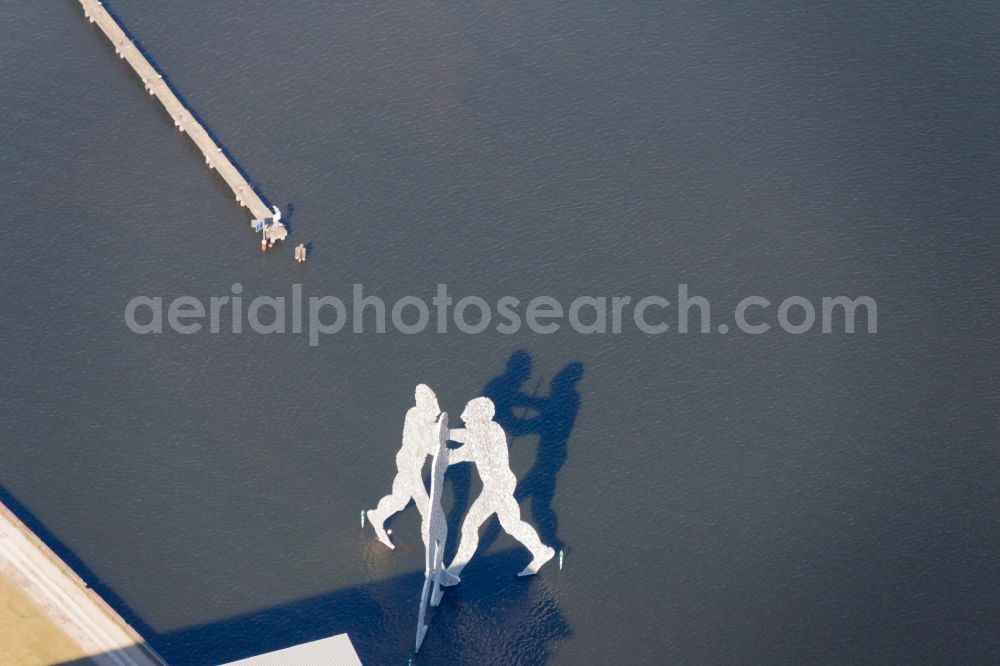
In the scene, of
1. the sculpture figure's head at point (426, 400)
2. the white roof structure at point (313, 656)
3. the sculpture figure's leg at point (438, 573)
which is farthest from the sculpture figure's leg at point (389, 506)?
the white roof structure at point (313, 656)

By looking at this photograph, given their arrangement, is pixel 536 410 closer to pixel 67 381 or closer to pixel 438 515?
pixel 438 515

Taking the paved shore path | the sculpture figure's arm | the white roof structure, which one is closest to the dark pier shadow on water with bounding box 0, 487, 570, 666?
the paved shore path

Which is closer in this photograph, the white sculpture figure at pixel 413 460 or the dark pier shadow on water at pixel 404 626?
the white sculpture figure at pixel 413 460

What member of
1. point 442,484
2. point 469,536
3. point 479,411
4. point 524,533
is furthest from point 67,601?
point 524,533

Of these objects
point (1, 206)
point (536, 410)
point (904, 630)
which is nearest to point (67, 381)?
point (1, 206)

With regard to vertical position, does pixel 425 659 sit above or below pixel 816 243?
below

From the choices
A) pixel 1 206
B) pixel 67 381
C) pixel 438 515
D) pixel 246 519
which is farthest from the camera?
pixel 1 206

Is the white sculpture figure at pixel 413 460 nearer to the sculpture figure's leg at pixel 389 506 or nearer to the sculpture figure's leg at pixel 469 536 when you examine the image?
the sculpture figure's leg at pixel 389 506
